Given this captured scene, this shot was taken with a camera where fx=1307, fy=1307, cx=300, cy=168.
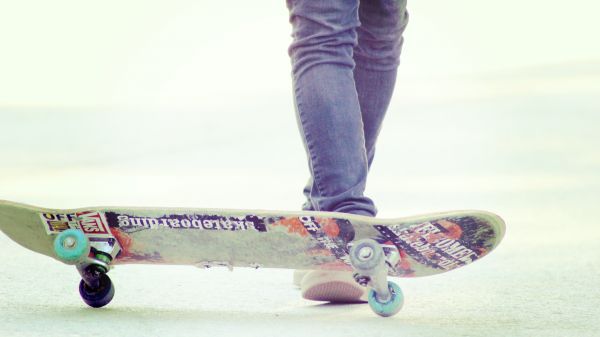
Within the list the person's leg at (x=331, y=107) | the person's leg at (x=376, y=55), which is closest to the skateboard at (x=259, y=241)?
the person's leg at (x=331, y=107)

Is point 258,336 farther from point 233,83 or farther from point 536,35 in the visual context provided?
point 536,35

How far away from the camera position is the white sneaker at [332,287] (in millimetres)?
3186

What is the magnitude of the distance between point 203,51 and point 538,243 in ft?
34.5

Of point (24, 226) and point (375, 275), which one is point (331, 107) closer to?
point (375, 275)

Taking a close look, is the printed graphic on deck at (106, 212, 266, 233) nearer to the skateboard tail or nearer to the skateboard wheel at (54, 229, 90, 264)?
the skateboard wheel at (54, 229, 90, 264)

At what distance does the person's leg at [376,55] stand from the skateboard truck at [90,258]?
0.87 m

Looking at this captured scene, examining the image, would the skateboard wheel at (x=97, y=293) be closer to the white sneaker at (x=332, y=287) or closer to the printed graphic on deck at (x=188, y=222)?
the printed graphic on deck at (x=188, y=222)

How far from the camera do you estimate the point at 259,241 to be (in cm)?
298

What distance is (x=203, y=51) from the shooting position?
14836mm

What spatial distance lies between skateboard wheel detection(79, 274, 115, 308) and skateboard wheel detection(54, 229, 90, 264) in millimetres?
130

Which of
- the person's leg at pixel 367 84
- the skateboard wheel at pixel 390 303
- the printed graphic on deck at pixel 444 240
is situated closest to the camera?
the printed graphic on deck at pixel 444 240

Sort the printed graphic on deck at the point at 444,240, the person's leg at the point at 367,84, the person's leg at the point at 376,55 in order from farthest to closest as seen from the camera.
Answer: the person's leg at the point at 376,55
the person's leg at the point at 367,84
the printed graphic on deck at the point at 444,240

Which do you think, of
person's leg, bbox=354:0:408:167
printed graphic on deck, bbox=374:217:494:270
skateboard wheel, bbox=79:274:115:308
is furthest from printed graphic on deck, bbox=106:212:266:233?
person's leg, bbox=354:0:408:167

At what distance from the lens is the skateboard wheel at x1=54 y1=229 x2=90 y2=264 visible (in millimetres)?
2951
